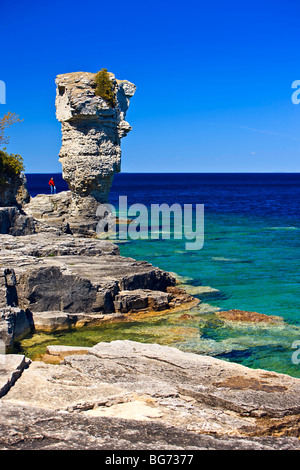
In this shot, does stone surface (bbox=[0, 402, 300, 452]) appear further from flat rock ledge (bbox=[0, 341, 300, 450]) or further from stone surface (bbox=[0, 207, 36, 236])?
stone surface (bbox=[0, 207, 36, 236])

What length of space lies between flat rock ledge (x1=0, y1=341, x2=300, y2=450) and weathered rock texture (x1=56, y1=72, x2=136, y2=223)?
68.2 feet

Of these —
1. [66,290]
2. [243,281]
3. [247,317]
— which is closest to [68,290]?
[66,290]

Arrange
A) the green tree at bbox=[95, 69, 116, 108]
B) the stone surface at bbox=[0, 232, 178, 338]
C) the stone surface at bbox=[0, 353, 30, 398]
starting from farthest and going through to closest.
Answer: the green tree at bbox=[95, 69, 116, 108]
the stone surface at bbox=[0, 232, 178, 338]
the stone surface at bbox=[0, 353, 30, 398]

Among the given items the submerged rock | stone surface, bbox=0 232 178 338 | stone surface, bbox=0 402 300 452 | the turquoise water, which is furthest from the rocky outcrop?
stone surface, bbox=0 402 300 452

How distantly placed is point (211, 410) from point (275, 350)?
4954 mm

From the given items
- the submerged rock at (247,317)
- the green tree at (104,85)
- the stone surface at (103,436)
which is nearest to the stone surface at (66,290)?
the submerged rock at (247,317)

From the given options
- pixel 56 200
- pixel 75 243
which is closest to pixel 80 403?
pixel 75 243

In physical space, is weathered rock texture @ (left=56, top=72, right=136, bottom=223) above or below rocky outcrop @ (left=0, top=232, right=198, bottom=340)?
above

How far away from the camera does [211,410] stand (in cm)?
687

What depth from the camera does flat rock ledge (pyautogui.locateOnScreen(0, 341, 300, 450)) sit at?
18.6 feet

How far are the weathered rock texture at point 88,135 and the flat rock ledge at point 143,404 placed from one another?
2079cm

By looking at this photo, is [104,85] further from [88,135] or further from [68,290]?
[68,290]

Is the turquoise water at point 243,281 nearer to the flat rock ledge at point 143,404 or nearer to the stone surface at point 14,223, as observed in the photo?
the flat rock ledge at point 143,404

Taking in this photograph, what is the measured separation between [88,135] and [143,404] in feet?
76.9
